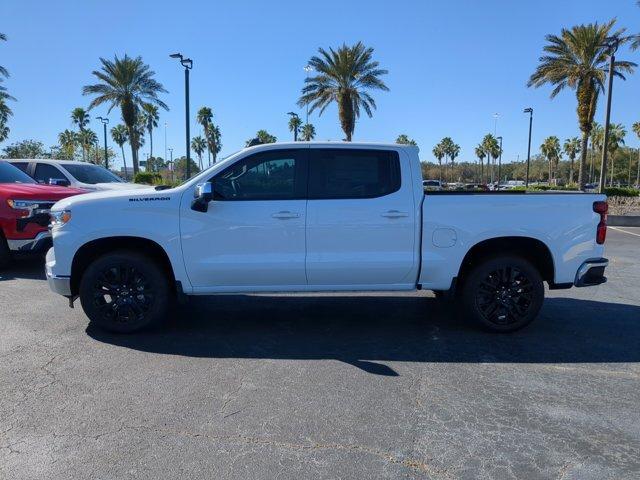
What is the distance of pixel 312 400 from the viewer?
389 centimetres

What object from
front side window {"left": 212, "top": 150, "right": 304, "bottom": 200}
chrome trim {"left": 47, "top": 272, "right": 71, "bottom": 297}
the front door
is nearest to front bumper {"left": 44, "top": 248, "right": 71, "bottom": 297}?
chrome trim {"left": 47, "top": 272, "right": 71, "bottom": 297}

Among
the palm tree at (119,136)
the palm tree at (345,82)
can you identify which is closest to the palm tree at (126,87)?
the palm tree at (345,82)

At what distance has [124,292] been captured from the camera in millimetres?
5289

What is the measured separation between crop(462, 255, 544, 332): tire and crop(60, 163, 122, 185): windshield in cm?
987

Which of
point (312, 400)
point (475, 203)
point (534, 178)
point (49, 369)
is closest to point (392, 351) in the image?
point (312, 400)

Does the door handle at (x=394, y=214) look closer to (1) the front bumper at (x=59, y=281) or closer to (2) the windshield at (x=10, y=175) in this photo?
(1) the front bumper at (x=59, y=281)

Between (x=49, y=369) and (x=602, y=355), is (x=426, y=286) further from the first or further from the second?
(x=49, y=369)

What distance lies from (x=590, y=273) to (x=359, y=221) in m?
2.50

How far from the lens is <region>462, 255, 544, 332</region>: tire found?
5387 mm

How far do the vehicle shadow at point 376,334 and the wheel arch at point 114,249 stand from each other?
2.08 ft

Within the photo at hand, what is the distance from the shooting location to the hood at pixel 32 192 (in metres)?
8.27

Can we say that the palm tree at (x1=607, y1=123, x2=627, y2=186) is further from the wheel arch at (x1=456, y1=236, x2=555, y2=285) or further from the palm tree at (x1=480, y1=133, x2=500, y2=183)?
the wheel arch at (x1=456, y1=236, x2=555, y2=285)

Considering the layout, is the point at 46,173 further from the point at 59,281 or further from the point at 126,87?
the point at 126,87

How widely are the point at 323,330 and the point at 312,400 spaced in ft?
5.62
